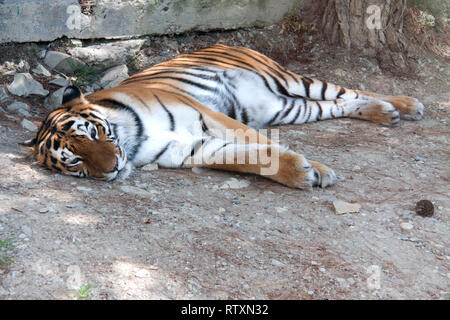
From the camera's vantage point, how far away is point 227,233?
2.59 meters

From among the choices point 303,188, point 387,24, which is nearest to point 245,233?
point 303,188

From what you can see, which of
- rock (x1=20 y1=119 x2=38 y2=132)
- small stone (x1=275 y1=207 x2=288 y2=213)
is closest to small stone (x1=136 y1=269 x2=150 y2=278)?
small stone (x1=275 y1=207 x2=288 y2=213)

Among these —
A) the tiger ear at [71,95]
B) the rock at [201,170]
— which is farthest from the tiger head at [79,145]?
the rock at [201,170]

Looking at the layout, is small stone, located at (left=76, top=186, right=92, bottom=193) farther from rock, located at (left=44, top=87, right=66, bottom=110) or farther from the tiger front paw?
the tiger front paw

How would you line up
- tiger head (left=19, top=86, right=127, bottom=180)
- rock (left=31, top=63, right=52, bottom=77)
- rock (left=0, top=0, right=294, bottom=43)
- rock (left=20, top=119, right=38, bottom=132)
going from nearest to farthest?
tiger head (left=19, top=86, right=127, bottom=180) → rock (left=20, top=119, right=38, bottom=132) → rock (left=0, top=0, right=294, bottom=43) → rock (left=31, top=63, right=52, bottom=77)

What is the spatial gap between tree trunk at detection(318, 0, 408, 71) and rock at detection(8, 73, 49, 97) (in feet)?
8.81

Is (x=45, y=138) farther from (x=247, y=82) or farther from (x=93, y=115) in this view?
(x=247, y=82)

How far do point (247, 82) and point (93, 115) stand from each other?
136cm

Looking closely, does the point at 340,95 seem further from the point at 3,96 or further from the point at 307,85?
the point at 3,96

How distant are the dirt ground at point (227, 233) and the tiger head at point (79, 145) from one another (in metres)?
0.08

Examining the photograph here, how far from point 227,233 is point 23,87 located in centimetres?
257

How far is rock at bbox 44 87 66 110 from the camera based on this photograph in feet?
14.2

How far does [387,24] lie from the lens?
4734 millimetres

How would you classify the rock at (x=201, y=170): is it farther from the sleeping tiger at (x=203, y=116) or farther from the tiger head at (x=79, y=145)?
the tiger head at (x=79, y=145)
